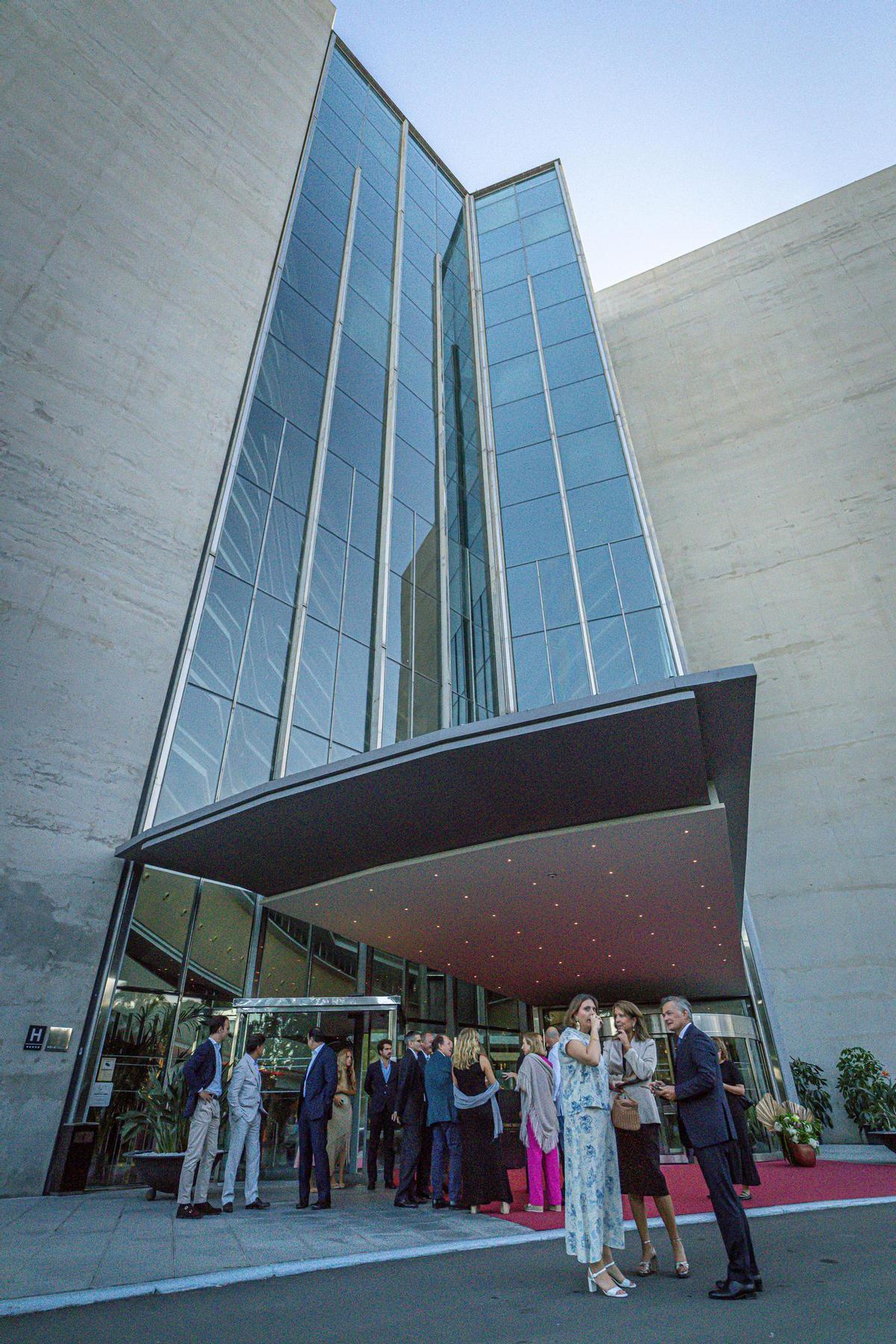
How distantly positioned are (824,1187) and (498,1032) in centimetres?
878

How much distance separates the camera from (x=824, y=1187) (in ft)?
29.3

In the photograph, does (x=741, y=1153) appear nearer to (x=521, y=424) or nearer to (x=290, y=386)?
(x=290, y=386)

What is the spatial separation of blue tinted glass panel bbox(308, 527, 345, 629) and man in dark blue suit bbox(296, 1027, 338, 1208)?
974 cm

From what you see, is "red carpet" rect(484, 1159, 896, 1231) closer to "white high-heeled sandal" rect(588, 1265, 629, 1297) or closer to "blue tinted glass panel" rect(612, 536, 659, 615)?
"white high-heeled sandal" rect(588, 1265, 629, 1297)

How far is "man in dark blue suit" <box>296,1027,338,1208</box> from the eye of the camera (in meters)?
7.14

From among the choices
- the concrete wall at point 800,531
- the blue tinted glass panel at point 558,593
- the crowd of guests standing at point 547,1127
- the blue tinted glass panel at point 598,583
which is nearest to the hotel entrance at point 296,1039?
the crowd of guests standing at point 547,1127

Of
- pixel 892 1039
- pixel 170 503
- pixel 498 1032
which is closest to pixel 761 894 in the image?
pixel 892 1039

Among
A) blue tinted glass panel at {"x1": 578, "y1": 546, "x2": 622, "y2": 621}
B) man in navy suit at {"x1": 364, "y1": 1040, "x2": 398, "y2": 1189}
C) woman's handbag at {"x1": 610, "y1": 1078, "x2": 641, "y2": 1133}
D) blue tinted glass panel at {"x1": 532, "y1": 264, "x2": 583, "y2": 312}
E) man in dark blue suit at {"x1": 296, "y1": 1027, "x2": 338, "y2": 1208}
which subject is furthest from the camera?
blue tinted glass panel at {"x1": 532, "y1": 264, "x2": 583, "y2": 312}

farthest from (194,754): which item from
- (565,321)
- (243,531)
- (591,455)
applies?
(565,321)

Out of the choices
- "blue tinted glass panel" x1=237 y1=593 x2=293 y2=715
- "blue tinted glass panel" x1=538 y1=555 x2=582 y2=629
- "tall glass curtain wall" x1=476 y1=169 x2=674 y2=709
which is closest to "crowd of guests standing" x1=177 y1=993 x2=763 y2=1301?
"blue tinted glass panel" x1=237 y1=593 x2=293 y2=715

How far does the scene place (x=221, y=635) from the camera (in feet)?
44.0

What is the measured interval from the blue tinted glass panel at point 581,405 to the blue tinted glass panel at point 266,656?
9166 millimetres

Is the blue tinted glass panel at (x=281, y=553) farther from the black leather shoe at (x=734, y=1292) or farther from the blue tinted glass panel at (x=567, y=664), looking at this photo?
the black leather shoe at (x=734, y=1292)

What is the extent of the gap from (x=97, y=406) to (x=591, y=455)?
36.3ft
